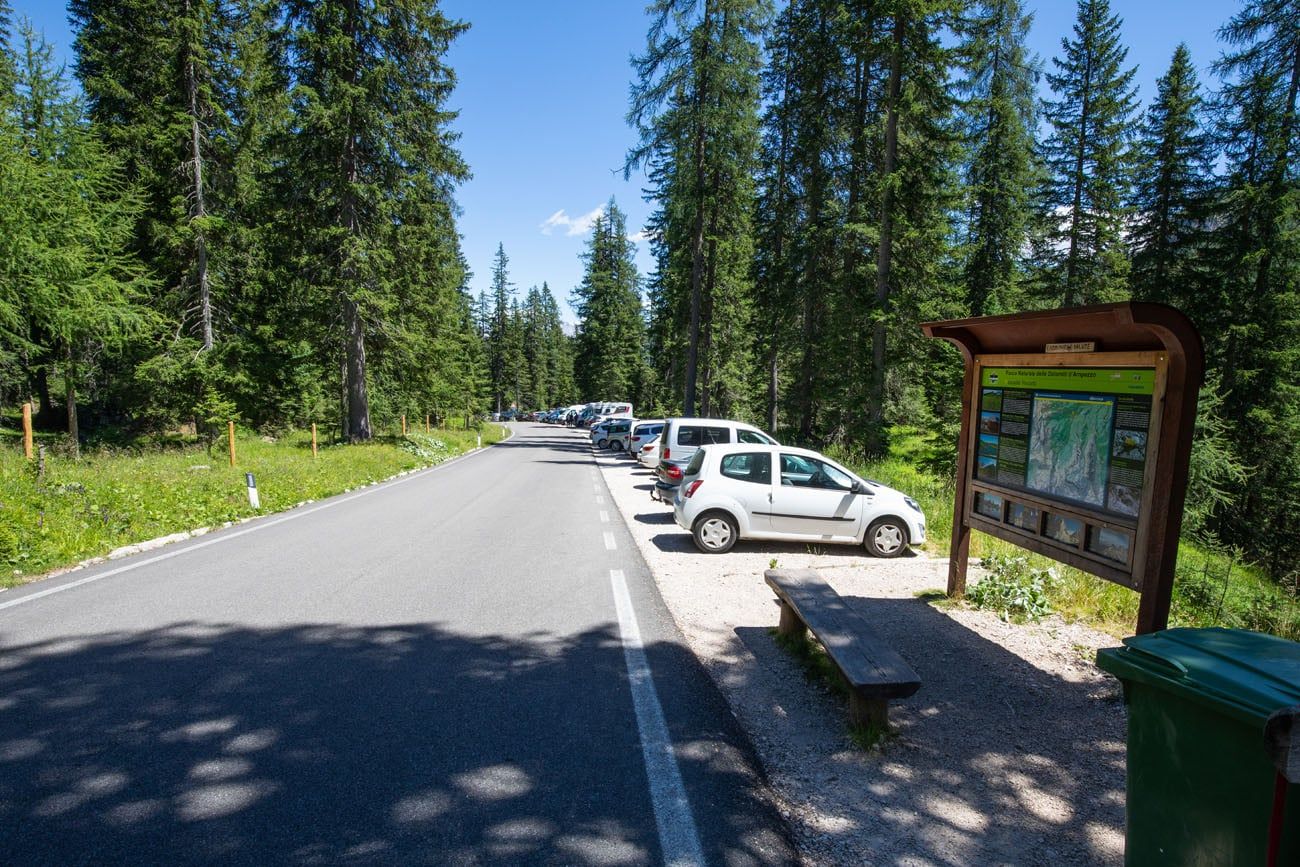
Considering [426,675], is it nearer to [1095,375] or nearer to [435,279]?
[1095,375]

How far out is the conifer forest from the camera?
1742 cm

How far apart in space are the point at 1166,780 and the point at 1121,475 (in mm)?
3148

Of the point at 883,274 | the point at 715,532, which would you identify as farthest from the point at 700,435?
the point at 883,274

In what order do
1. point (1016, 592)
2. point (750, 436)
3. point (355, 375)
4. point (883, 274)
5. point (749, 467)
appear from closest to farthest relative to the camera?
point (1016, 592) → point (749, 467) → point (750, 436) → point (883, 274) → point (355, 375)

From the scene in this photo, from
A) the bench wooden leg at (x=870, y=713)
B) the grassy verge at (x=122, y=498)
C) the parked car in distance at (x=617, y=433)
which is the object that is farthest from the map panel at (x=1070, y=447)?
the parked car in distance at (x=617, y=433)

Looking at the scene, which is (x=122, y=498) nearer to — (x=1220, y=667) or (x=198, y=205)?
(x=1220, y=667)

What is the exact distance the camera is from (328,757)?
137 inches

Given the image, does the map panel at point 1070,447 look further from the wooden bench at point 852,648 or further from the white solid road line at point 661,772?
the white solid road line at point 661,772

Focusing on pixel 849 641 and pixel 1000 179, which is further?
pixel 1000 179

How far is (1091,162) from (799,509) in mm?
22923

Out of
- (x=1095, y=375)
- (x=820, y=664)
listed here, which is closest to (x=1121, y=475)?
(x=1095, y=375)

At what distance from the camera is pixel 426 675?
4598 mm

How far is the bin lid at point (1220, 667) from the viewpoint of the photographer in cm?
206

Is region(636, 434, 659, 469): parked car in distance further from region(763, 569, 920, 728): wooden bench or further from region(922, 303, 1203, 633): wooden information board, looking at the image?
region(763, 569, 920, 728): wooden bench
